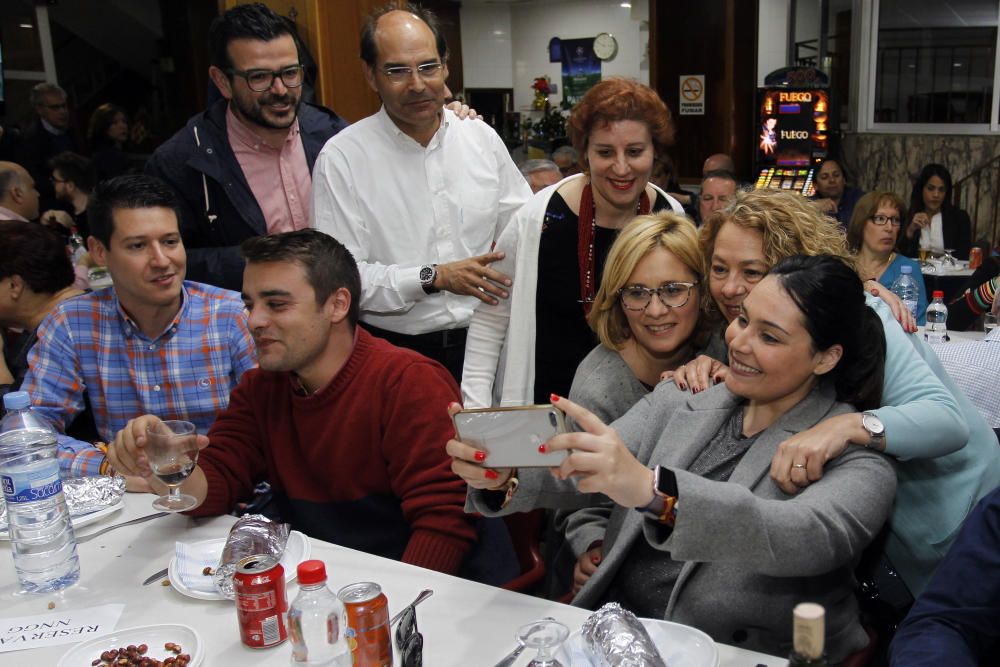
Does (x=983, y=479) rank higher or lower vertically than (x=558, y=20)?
lower

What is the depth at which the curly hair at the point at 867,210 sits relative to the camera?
488cm

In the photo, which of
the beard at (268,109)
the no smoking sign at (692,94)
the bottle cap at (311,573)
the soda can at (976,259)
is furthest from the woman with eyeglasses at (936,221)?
the bottle cap at (311,573)

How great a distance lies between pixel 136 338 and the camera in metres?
2.59

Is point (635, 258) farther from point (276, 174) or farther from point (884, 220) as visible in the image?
point (884, 220)

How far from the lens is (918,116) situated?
912 cm

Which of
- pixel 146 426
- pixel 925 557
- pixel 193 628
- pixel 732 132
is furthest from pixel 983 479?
pixel 732 132

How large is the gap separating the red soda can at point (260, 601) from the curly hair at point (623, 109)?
162cm

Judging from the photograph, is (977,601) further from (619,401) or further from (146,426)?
(146,426)

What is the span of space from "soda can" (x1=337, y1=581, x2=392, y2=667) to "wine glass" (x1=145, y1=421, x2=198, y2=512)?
68cm

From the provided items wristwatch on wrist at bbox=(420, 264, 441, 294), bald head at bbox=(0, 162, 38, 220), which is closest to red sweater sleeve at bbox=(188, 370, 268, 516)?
wristwatch on wrist at bbox=(420, 264, 441, 294)

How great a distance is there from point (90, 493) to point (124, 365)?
49cm

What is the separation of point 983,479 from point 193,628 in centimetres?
174

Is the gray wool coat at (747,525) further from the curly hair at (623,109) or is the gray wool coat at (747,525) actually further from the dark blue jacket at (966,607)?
the curly hair at (623,109)

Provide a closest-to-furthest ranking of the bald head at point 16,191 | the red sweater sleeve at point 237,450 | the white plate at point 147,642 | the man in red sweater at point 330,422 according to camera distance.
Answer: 1. the white plate at point 147,642
2. the man in red sweater at point 330,422
3. the red sweater sleeve at point 237,450
4. the bald head at point 16,191
